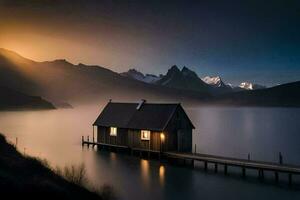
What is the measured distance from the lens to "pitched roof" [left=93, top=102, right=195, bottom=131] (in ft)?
161

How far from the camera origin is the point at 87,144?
219 ft

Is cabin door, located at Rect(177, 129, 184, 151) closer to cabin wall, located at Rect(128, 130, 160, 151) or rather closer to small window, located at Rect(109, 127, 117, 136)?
cabin wall, located at Rect(128, 130, 160, 151)

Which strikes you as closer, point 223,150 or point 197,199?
point 197,199

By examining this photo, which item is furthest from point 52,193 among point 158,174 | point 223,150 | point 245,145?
point 245,145

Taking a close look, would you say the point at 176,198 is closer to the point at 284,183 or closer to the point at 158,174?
the point at 158,174

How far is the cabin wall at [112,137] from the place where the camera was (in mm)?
53078

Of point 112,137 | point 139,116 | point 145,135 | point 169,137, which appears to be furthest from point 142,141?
point 112,137

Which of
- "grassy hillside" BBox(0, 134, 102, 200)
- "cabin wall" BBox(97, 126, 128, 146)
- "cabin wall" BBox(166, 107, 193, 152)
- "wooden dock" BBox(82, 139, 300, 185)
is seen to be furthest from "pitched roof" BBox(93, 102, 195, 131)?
"grassy hillside" BBox(0, 134, 102, 200)

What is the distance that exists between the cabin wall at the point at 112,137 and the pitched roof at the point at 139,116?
38.2 inches

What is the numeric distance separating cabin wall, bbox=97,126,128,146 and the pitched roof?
97cm

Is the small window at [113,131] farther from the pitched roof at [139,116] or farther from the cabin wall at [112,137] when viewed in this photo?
the pitched roof at [139,116]

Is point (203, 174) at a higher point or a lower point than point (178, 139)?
lower

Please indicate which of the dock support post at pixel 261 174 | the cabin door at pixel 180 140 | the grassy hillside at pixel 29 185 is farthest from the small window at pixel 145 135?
the grassy hillside at pixel 29 185

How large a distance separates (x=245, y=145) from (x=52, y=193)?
6194cm
